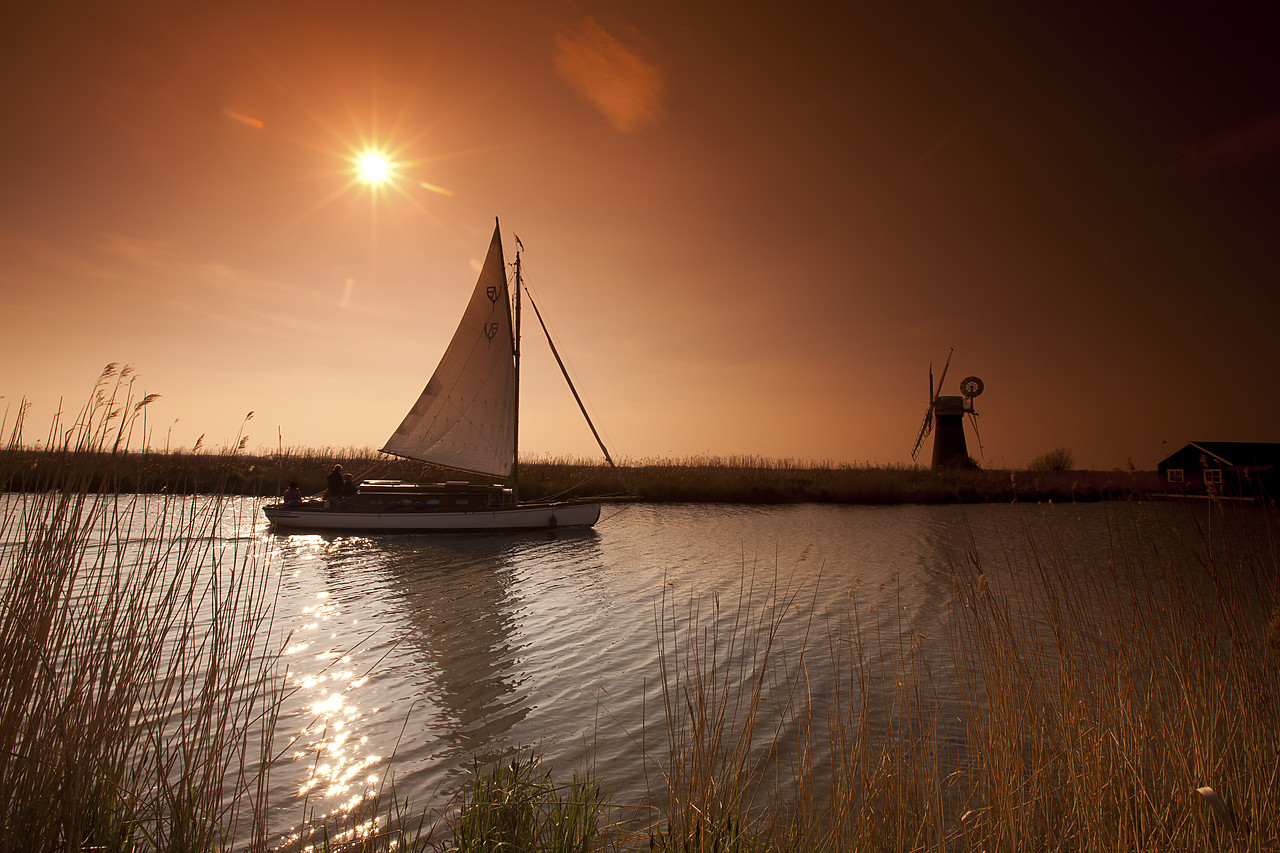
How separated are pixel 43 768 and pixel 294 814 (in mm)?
1656

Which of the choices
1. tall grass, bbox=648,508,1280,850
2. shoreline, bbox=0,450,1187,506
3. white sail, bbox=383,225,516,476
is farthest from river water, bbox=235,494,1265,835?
shoreline, bbox=0,450,1187,506

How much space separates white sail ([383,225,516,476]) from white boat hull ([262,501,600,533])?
1.82 meters

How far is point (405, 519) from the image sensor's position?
728 inches

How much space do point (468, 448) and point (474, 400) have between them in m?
1.53

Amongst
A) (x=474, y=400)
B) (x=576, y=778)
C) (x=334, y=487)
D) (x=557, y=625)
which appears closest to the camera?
(x=576, y=778)

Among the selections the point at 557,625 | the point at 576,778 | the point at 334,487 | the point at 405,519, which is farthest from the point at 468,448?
the point at 576,778

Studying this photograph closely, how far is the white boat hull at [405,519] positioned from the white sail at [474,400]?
1825mm

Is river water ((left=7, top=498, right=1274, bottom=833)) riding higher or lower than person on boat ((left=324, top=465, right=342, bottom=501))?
lower

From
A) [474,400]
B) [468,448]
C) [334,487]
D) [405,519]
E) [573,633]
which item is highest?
[474,400]

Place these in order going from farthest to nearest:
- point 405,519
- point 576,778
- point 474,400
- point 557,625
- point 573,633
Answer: point 474,400, point 405,519, point 557,625, point 573,633, point 576,778

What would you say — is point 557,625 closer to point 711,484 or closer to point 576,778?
point 576,778

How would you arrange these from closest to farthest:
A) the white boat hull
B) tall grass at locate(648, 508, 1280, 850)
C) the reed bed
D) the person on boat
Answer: the reed bed → tall grass at locate(648, 508, 1280, 850) → the white boat hull → the person on boat

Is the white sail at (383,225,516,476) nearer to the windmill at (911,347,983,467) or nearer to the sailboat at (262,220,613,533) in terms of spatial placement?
the sailboat at (262,220,613,533)

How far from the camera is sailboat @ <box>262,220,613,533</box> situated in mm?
18547
